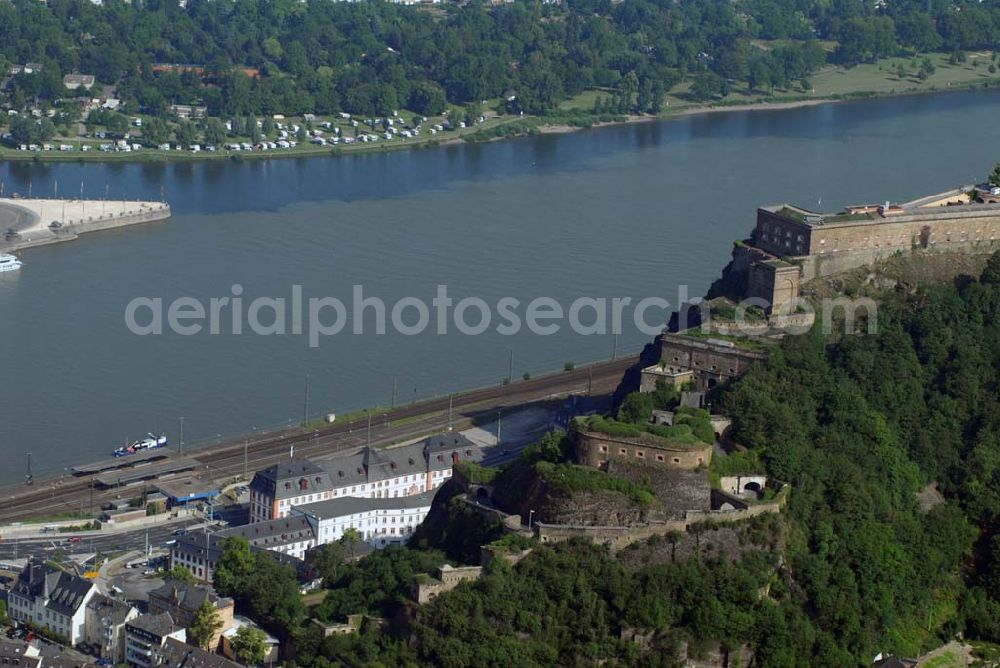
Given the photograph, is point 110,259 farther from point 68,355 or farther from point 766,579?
point 766,579

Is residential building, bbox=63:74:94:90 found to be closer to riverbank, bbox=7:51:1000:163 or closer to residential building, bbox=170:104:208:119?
residential building, bbox=170:104:208:119

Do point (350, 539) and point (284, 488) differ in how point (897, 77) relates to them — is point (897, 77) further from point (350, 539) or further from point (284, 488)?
point (350, 539)

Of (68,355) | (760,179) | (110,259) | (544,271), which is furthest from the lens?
(760,179)

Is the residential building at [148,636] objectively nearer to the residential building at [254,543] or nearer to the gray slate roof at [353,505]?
the residential building at [254,543]

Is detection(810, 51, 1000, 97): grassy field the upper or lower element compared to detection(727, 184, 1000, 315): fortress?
lower

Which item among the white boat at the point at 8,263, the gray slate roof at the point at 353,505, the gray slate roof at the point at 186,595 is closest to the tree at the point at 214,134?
the white boat at the point at 8,263

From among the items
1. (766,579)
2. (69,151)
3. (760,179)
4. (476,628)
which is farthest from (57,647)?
(69,151)

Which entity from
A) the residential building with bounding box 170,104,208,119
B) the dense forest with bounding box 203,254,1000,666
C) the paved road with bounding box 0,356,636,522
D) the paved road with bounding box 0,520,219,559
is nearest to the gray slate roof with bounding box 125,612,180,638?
the dense forest with bounding box 203,254,1000,666
